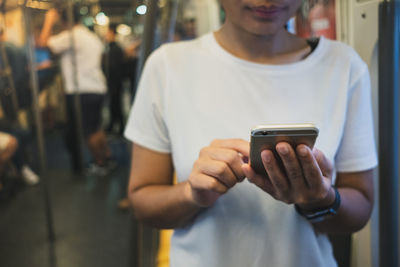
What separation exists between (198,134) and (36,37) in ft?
7.60

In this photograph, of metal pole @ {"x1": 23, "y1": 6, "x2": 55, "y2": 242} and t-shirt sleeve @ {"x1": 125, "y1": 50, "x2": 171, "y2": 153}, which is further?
metal pole @ {"x1": 23, "y1": 6, "x2": 55, "y2": 242}

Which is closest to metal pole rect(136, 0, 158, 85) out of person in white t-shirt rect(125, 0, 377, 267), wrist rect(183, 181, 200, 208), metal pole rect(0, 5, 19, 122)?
person in white t-shirt rect(125, 0, 377, 267)

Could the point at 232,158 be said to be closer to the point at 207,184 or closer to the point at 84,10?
the point at 207,184

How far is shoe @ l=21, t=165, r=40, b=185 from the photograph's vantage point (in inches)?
97.9

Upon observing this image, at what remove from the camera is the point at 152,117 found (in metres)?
0.76

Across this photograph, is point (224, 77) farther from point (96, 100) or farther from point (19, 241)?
point (96, 100)

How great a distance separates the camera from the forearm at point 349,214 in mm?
720

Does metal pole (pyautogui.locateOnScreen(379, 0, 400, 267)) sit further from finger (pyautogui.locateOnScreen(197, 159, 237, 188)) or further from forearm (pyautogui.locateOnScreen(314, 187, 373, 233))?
finger (pyautogui.locateOnScreen(197, 159, 237, 188))

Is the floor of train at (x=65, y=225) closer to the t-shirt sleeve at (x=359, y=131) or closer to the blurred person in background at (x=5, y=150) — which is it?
the blurred person in background at (x=5, y=150)

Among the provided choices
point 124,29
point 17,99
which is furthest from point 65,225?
point 124,29

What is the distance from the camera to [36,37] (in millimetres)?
2693

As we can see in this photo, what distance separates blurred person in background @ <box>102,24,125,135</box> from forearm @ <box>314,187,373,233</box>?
312cm

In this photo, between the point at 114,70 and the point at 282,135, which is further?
the point at 114,70

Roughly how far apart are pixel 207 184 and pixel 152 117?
213 mm
